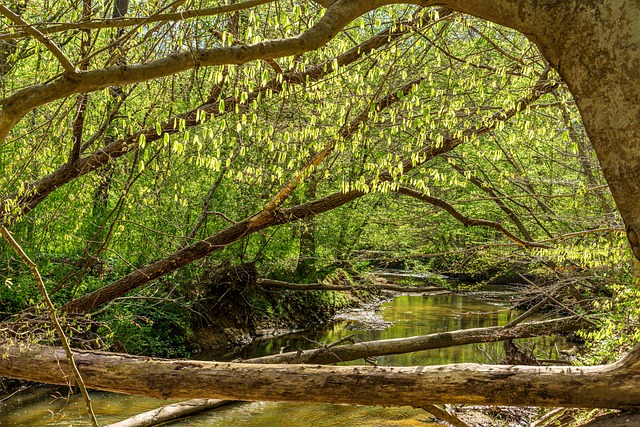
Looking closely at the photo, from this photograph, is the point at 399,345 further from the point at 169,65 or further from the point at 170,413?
the point at 169,65

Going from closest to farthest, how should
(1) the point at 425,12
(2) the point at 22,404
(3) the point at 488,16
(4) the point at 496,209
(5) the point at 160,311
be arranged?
A: (3) the point at 488,16, (1) the point at 425,12, (2) the point at 22,404, (5) the point at 160,311, (4) the point at 496,209

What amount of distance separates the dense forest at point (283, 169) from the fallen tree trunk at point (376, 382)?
0.02m

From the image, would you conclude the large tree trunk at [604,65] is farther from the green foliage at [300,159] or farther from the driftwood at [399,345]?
the driftwood at [399,345]

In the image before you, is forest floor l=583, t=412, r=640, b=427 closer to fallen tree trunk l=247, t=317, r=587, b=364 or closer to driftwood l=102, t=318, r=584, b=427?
driftwood l=102, t=318, r=584, b=427

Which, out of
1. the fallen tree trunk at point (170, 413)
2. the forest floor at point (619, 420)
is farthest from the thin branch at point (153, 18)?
the fallen tree trunk at point (170, 413)

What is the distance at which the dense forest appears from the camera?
10.8 ft

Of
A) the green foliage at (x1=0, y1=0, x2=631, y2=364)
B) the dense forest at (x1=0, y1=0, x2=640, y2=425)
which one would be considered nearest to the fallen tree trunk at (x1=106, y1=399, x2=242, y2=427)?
the dense forest at (x1=0, y1=0, x2=640, y2=425)

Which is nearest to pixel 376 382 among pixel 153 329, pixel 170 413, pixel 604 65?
pixel 604 65

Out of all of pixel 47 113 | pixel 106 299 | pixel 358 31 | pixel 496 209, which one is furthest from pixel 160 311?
pixel 496 209

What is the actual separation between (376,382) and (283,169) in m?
5.74

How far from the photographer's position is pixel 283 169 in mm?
9961

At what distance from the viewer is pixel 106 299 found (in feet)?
31.5

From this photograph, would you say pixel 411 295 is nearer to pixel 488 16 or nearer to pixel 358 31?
pixel 358 31

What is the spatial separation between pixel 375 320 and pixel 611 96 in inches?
579
